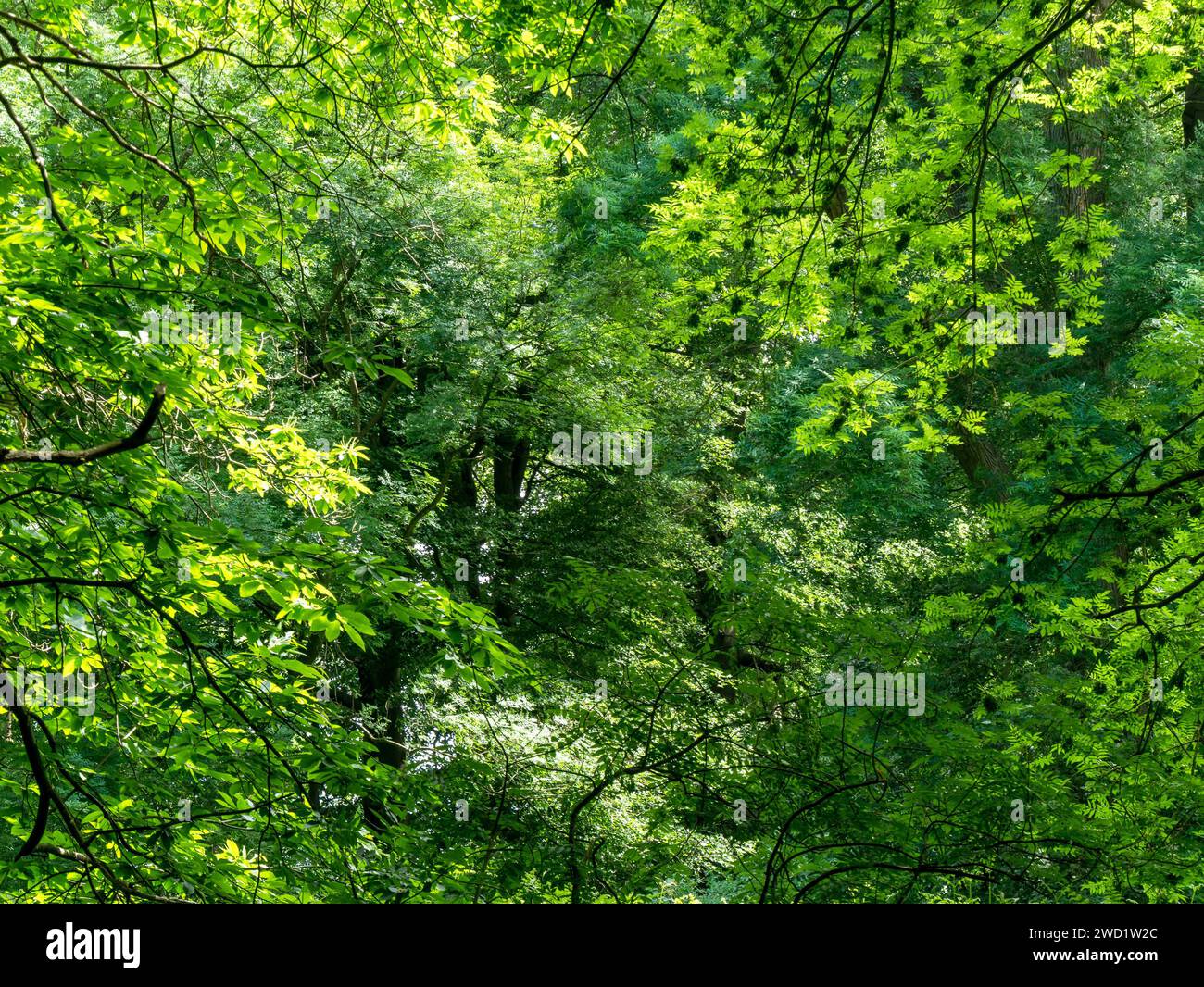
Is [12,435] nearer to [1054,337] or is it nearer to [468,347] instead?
[1054,337]

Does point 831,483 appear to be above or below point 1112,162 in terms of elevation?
below

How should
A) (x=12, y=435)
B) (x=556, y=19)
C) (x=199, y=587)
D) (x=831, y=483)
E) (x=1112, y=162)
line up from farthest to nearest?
(x=831, y=483)
(x=1112, y=162)
(x=556, y=19)
(x=12, y=435)
(x=199, y=587)

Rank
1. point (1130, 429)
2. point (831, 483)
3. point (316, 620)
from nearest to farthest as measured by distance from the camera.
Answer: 1. point (316, 620)
2. point (1130, 429)
3. point (831, 483)

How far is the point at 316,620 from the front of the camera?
11.3 feet

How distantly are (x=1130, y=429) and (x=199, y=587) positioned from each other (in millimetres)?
4398

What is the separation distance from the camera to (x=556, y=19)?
600 cm
